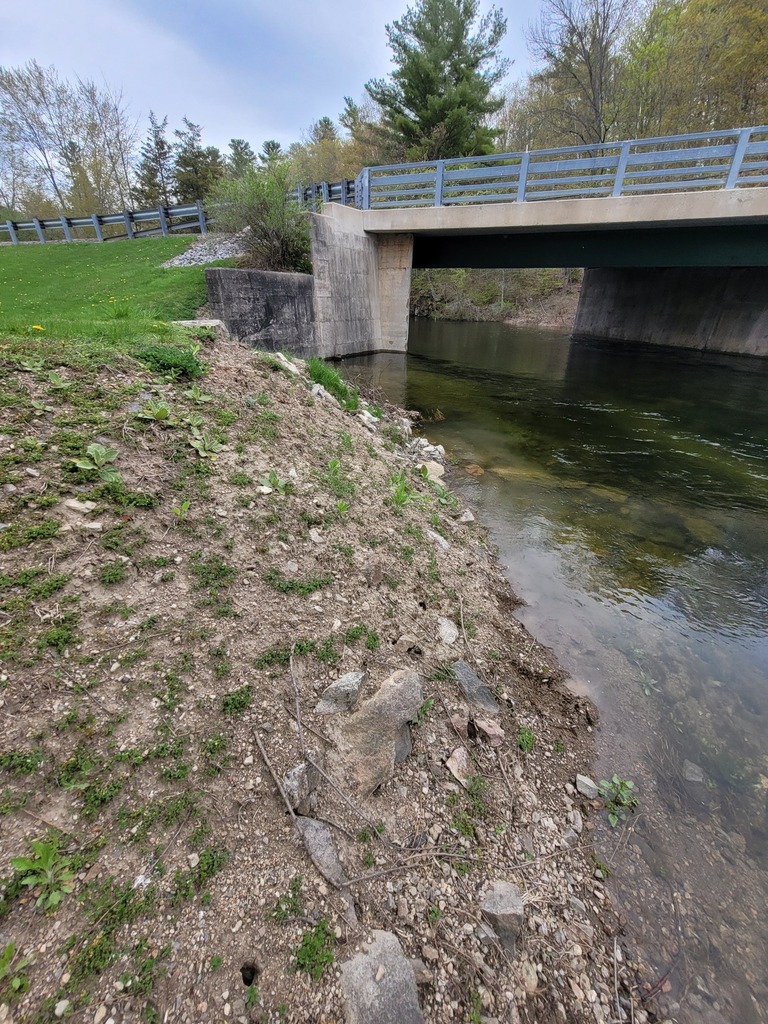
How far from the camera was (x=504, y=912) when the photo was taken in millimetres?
2010

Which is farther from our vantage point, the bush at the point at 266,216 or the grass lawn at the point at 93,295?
the bush at the point at 266,216

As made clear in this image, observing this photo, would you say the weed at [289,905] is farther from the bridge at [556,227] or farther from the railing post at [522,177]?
the railing post at [522,177]

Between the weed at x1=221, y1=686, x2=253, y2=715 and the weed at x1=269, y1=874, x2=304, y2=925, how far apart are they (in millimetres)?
794

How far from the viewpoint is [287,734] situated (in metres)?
2.36

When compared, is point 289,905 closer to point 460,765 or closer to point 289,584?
point 460,765

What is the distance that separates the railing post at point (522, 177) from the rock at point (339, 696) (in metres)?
16.0

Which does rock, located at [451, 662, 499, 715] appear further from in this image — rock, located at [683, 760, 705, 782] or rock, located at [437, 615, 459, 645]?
rock, located at [683, 760, 705, 782]

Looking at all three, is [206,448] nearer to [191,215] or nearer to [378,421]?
[378,421]

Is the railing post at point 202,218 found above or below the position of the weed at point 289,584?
above

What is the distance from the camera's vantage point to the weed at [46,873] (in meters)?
1.61

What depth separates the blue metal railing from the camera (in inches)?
461

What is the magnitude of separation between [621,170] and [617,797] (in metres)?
15.8

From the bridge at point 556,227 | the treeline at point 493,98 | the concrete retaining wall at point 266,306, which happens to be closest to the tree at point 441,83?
the treeline at point 493,98

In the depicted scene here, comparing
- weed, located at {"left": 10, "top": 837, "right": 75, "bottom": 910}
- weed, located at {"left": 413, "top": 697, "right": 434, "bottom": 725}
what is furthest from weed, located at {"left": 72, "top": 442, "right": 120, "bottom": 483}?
weed, located at {"left": 413, "top": 697, "right": 434, "bottom": 725}
